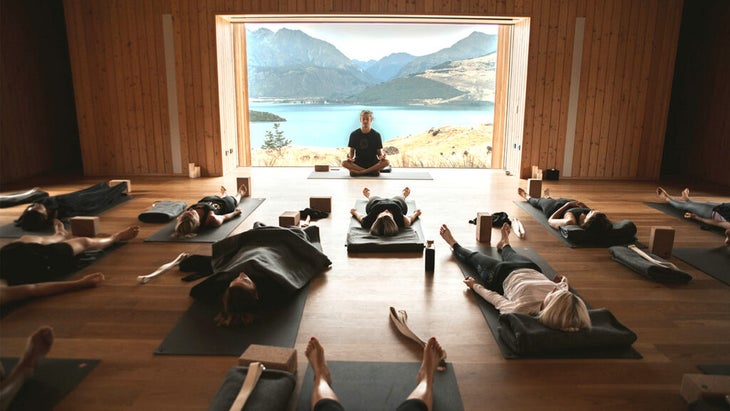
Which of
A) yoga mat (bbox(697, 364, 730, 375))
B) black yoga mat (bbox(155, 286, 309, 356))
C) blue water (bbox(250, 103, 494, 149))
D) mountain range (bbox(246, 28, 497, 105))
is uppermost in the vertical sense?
mountain range (bbox(246, 28, 497, 105))

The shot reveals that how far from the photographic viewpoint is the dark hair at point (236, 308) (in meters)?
2.71

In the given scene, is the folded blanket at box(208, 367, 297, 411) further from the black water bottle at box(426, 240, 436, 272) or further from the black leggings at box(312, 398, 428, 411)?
the black water bottle at box(426, 240, 436, 272)

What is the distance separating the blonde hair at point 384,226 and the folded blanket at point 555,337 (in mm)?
1676

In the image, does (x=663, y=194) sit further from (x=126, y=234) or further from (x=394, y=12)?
(x=126, y=234)

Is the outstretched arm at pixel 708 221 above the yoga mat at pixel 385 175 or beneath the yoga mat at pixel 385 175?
beneath

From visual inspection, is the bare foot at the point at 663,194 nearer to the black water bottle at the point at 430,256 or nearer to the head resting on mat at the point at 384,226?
the head resting on mat at the point at 384,226

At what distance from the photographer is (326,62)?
1149cm

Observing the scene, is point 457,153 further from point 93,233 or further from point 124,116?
point 93,233

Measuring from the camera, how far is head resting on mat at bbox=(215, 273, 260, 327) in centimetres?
271

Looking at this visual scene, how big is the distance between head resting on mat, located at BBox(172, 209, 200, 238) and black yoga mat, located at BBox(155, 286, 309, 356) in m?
1.38


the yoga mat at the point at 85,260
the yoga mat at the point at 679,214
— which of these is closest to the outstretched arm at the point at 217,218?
the yoga mat at the point at 85,260

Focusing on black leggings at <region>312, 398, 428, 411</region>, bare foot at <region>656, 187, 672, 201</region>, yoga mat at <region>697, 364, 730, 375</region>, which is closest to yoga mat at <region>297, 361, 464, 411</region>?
black leggings at <region>312, 398, 428, 411</region>

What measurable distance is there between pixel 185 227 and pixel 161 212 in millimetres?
703

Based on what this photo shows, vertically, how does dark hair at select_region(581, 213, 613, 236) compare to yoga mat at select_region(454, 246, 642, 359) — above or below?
above
